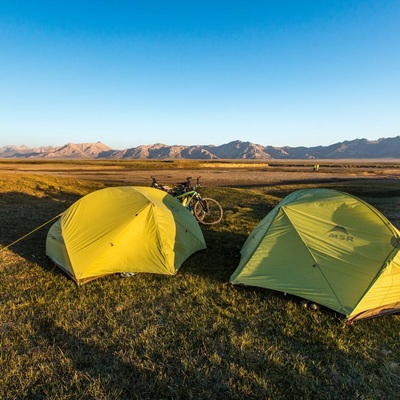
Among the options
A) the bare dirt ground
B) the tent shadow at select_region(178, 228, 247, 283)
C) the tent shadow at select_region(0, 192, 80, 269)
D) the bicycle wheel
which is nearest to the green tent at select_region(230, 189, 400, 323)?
the tent shadow at select_region(178, 228, 247, 283)

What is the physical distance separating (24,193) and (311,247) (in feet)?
60.4

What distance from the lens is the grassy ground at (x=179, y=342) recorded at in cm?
391

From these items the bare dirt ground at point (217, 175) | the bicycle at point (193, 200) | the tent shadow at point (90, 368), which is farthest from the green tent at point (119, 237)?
the bare dirt ground at point (217, 175)

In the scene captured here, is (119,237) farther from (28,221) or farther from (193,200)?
(28,221)

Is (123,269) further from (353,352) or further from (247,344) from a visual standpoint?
(353,352)

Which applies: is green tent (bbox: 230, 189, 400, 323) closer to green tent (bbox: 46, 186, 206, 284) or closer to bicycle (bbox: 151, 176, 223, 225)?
green tent (bbox: 46, 186, 206, 284)

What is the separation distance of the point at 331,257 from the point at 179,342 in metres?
3.60

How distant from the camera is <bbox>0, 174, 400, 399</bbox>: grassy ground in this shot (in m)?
3.91

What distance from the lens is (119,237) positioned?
705cm

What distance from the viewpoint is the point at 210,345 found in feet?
15.5

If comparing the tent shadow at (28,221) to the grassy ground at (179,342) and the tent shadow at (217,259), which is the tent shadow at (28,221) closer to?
the grassy ground at (179,342)

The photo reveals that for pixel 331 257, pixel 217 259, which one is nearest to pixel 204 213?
pixel 217 259

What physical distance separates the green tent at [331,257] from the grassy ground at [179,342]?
13.0 inches

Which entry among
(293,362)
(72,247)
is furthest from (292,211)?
(72,247)
